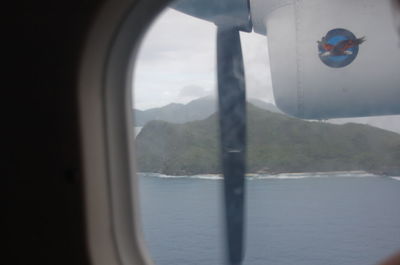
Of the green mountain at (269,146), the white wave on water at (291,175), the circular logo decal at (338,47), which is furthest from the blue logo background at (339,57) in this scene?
the white wave on water at (291,175)

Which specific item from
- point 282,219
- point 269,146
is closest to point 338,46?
point 269,146

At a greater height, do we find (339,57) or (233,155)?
(339,57)

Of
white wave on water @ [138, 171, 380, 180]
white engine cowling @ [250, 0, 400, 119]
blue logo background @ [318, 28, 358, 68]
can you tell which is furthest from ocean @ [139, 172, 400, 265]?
blue logo background @ [318, 28, 358, 68]

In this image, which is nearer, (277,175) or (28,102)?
(28,102)

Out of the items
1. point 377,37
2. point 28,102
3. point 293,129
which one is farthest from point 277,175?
point 28,102

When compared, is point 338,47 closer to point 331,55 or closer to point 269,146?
point 331,55

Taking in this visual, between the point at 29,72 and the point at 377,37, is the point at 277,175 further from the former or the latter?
the point at 29,72

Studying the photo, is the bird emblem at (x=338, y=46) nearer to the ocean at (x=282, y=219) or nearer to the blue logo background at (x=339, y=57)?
the blue logo background at (x=339, y=57)

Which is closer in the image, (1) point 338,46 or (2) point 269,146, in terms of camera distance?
(2) point 269,146
